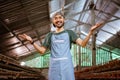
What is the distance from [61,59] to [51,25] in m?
10.4

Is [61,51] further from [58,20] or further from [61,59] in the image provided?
[58,20]

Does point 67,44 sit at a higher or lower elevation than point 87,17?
lower

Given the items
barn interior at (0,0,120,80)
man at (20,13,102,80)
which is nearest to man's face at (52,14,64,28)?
man at (20,13,102,80)

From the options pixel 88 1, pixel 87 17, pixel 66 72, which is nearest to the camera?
pixel 66 72

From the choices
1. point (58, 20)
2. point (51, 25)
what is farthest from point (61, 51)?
point (51, 25)

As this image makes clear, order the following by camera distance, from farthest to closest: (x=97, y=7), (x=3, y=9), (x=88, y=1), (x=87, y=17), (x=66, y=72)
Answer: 1. (x=87, y=17)
2. (x=97, y=7)
3. (x=88, y=1)
4. (x=3, y=9)
5. (x=66, y=72)

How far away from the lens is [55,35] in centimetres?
248

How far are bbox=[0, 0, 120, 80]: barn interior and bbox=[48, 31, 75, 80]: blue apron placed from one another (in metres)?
1.90

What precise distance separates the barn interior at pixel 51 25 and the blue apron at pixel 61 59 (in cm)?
190

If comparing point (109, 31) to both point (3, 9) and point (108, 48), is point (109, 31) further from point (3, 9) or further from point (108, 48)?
point (3, 9)

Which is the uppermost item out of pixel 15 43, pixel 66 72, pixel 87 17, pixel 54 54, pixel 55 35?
pixel 87 17

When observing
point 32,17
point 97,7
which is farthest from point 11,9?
point 97,7

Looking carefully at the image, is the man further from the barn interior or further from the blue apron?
the barn interior

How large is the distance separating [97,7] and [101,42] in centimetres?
513
